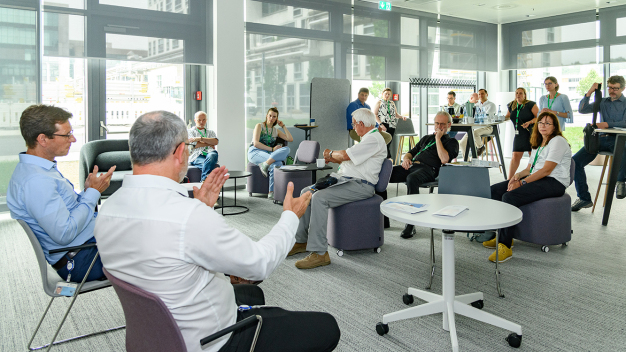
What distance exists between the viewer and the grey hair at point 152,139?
1553 mm

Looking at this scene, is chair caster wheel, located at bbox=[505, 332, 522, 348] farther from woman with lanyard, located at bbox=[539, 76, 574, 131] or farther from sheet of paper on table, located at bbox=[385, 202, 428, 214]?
woman with lanyard, located at bbox=[539, 76, 574, 131]

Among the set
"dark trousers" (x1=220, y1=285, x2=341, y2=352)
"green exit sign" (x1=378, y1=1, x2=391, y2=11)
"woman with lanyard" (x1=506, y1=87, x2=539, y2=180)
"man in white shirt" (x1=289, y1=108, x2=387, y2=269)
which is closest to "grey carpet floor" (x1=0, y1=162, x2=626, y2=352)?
"man in white shirt" (x1=289, y1=108, x2=387, y2=269)

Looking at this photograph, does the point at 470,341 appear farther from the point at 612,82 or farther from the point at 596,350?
the point at 612,82

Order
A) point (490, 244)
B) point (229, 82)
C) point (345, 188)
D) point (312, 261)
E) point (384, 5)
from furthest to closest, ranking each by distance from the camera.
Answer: point (384, 5) → point (229, 82) → point (490, 244) → point (345, 188) → point (312, 261)

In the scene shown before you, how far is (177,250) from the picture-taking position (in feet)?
4.55

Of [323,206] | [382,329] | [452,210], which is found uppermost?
[452,210]

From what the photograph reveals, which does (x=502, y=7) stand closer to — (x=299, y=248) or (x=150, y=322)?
(x=299, y=248)

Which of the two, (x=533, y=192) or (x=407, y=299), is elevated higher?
(x=533, y=192)

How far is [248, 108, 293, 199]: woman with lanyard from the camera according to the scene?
711 centimetres

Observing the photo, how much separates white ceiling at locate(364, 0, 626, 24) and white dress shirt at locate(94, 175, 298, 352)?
373 inches

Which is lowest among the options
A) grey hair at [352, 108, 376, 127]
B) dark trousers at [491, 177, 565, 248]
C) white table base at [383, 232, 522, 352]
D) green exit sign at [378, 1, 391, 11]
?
white table base at [383, 232, 522, 352]

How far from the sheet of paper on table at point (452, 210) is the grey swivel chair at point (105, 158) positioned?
14.7 ft

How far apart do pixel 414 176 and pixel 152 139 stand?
13.3ft

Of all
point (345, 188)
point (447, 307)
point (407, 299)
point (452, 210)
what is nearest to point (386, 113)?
point (345, 188)
